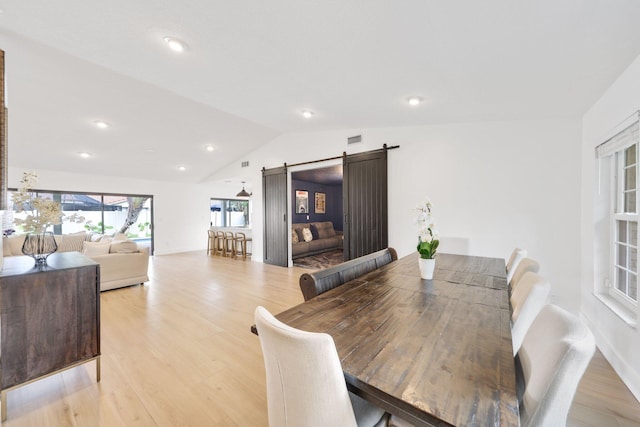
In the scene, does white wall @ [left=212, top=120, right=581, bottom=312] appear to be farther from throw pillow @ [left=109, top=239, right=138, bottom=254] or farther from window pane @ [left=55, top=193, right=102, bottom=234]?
Result: window pane @ [left=55, top=193, right=102, bottom=234]

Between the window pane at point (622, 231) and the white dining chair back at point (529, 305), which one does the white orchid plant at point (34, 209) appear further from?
the window pane at point (622, 231)

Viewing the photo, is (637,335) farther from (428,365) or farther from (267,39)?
(267,39)

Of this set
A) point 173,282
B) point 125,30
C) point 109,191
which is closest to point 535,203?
point 125,30

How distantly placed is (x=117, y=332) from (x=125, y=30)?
291cm

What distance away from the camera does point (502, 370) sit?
0.82m

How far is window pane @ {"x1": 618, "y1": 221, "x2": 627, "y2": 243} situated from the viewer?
2.29 m

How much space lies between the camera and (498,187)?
3434 millimetres

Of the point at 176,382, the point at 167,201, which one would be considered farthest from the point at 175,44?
the point at 167,201

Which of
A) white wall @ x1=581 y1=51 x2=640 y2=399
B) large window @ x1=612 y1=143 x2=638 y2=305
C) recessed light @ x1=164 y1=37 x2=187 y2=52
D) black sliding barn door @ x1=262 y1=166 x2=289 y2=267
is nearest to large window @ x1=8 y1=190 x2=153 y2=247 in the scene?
black sliding barn door @ x1=262 y1=166 x2=289 y2=267

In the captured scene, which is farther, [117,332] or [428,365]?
[117,332]

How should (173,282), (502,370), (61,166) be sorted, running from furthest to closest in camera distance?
(61,166)
(173,282)
(502,370)

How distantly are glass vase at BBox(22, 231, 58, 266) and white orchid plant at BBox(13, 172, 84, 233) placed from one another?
1.8 inches

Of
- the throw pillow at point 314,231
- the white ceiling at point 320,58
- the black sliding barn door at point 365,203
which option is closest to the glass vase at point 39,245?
the white ceiling at point 320,58

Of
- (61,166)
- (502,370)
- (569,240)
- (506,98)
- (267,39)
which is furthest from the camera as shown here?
(61,166)
